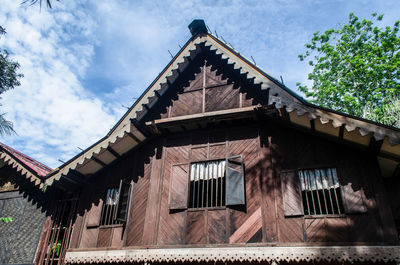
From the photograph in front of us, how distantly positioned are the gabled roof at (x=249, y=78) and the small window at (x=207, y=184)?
103 inches

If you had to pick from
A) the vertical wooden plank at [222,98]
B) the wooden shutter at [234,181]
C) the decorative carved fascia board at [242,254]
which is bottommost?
the decorative carved fascia board at [242,254]

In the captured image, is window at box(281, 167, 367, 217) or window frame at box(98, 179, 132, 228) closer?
window at box(281, 167, 367, 217)

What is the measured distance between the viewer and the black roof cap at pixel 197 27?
11062mm

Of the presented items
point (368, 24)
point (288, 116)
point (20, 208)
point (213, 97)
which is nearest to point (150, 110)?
point (213, 97)

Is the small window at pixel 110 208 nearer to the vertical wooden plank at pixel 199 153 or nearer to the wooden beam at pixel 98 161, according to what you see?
the wooden beam at pixel 98 161

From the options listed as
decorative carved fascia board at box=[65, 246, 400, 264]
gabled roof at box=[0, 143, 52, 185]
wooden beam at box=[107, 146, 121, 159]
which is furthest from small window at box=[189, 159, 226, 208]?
gabled roof at box=[0, 143, 52, 185]

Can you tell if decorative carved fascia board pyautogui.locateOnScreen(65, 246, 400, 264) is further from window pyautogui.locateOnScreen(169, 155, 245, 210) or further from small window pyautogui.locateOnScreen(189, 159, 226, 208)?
small window pyautogui.locateOnScreen(189, 159, 226, 208)

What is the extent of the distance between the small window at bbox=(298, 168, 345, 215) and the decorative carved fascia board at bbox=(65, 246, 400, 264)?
3.57ft

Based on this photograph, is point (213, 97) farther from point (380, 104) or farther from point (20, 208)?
point (380, 104)

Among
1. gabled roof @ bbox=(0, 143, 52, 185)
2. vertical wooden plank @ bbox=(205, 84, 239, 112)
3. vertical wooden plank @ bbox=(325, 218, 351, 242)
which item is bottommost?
vertical wooden plank @ bbox=(325, 218, 351, 242)

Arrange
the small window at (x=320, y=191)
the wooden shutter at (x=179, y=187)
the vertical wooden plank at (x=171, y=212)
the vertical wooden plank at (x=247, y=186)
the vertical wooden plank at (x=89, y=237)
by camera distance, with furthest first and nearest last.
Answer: the vertical wooden plank at (x=89, y=237), the wooden shutter at (x=179, y=187), the vertical wooden plank at (x=171, y=212), the vertical wooden plank at (x=247, y=186), the small window at (x=320, y=191)

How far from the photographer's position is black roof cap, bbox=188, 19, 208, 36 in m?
11.1

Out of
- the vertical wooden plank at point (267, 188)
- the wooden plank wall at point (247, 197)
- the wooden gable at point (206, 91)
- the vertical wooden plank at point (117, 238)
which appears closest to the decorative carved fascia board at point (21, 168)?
the wooden plank wall at point (247, 197)

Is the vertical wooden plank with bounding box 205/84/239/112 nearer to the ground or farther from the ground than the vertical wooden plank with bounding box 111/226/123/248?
farther from the ground
